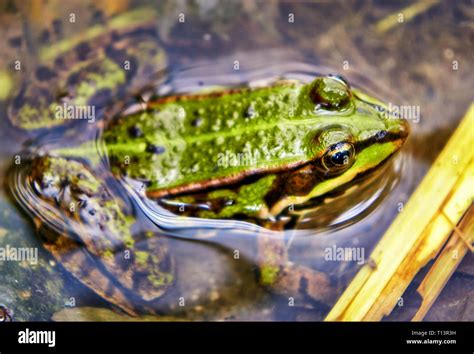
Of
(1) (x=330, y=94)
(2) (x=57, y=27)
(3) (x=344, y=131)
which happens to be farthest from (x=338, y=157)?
(2) (x=57, y=27)

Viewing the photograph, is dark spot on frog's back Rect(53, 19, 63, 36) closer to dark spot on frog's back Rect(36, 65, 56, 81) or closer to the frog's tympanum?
dark spot on frog's back Rect(36, 65, 56, 81)

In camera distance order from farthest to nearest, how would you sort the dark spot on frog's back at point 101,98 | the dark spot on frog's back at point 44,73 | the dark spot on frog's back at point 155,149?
1. the dark spot on frog's back at point 44,73
2. the dark spot on frog's back at point 101,98
3. the dark spot on frog's back at point 155,149

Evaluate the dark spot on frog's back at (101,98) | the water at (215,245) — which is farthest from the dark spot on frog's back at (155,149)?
the dark spot on frog's back at (101,98)

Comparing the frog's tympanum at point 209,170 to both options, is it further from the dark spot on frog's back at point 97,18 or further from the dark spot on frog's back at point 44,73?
the dark spot on frog's back at point 97,18

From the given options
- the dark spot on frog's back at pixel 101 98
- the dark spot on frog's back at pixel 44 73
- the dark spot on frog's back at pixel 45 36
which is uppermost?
the dark spot on frog's back at pixel 45 36
